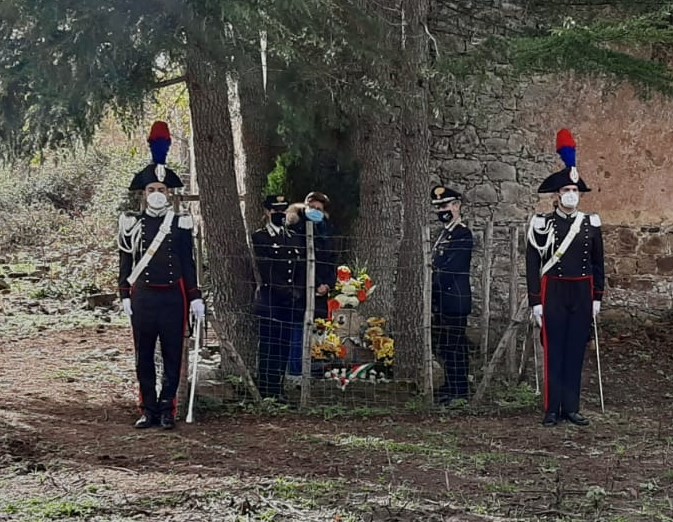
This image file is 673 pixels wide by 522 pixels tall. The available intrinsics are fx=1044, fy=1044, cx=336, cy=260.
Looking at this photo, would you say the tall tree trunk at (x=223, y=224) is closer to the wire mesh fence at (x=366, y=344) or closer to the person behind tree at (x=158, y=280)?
the wire mesh fence at (x=366, y=344)

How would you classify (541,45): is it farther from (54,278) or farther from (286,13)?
(54,278)

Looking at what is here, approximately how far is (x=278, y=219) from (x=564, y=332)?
7.90 feet

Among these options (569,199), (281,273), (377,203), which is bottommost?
(281,273)

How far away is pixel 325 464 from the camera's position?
241 inches

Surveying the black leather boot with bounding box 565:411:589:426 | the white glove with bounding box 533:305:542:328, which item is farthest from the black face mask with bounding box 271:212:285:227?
the black leather boot with bounding box 565:411:589:426

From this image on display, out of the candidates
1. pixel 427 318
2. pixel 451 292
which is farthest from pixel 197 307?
pixel 451 292

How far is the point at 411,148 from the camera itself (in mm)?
8469

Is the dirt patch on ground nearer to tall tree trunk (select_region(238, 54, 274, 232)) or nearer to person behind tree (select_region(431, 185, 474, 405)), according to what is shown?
person behind tree (select_region(431, 185, 474, 405))

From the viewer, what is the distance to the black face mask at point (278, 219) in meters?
8.28

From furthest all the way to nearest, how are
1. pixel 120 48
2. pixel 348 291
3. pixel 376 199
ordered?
pixel 376 199, pixel 348 291, pixel 120 48

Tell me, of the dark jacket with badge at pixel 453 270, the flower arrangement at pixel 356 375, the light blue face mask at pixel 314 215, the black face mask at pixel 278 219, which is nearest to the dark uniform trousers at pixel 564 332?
the dark jacket with badge at pixel 453 270

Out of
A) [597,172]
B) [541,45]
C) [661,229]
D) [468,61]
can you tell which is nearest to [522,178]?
[597,172]

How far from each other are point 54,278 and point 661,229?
8.81 metres

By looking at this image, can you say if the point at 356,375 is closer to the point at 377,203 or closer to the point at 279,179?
the point at 377,203
